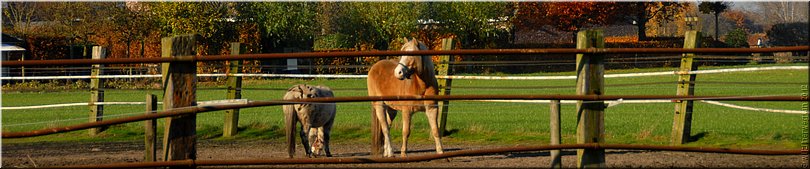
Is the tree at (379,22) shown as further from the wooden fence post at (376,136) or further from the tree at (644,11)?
the wooden fence post at (376,136)

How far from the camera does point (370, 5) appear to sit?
56.5 meters

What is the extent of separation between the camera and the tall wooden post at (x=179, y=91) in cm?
586

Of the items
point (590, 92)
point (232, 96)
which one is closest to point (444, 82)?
point (232, 96)

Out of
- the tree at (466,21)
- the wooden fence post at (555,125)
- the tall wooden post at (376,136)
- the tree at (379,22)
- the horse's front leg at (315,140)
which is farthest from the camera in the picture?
the tree at (466,21)

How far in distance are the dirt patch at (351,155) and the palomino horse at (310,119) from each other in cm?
32

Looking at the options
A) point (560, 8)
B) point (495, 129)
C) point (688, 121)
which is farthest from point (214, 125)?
point (560, 8)

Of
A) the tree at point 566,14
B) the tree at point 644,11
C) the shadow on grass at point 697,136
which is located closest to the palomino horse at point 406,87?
the shadow on grass at point 697,136

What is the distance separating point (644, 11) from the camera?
6325cm

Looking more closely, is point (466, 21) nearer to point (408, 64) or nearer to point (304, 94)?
point (304, 94)

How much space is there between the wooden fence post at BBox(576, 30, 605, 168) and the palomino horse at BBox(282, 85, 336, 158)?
16.8 ft

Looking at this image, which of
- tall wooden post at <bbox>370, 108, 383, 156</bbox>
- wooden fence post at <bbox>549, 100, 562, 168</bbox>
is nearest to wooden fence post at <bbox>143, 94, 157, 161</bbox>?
wooden fence post at <bbox>549, 100, 562, 168</bbox>

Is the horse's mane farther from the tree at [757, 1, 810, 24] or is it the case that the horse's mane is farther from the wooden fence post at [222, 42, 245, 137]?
the tree at [757, 1, 810, 24]

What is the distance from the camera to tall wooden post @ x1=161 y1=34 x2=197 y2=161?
586 cm

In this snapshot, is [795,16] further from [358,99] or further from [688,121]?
[358,99]
